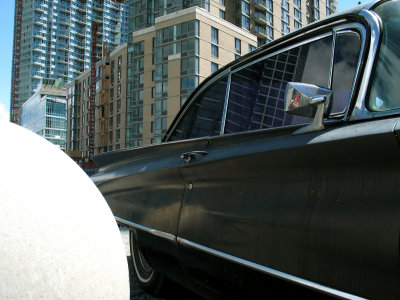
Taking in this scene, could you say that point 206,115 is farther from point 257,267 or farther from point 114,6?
point 114,6

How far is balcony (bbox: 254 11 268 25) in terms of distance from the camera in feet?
170

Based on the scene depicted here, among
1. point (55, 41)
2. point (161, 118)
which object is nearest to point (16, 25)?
point (55, 41)

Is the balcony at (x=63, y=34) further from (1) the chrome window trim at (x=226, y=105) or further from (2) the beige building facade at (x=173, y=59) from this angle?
(1) the chrome window trim at (x=226, y=105)

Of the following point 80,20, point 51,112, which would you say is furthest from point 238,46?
point 80,20

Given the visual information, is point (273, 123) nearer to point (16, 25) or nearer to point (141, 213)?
point (141, 213)

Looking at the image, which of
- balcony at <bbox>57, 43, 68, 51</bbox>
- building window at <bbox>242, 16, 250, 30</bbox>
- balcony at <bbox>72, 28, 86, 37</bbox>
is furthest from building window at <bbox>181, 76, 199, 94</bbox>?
balcony at <bbox>57, 43, 68, 51</bbox>

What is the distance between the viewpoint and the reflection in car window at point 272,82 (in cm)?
181

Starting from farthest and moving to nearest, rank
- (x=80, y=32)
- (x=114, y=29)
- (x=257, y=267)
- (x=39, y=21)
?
1. (x=114, y=29)
2. (x=80, y=32)
3. (x=39, y=21)
4. (x=257, y=267)

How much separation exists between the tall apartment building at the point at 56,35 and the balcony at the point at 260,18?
7241 centimetres

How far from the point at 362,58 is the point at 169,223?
138cm

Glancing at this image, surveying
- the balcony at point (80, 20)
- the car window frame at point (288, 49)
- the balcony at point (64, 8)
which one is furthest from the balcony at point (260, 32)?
the balcony at point (64, 8)

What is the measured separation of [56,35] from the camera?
113 m

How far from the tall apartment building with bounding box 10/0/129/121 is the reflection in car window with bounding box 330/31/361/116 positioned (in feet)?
397

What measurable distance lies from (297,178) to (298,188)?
0.04 meters
